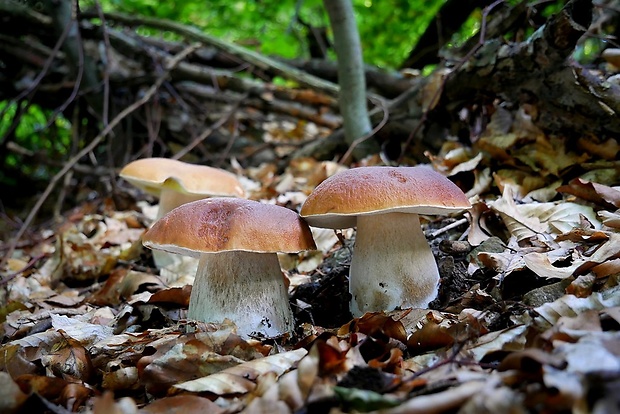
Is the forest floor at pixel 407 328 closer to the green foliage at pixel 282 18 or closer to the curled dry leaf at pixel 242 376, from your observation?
the curled dry leaf at pixel 242 376

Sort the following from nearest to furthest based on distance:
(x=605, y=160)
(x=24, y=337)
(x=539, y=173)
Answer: (x=24, y=337), (x=605, y=160), (x=539, y=173)

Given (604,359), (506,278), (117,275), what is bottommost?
(117,275)

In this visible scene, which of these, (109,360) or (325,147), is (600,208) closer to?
(109,360)

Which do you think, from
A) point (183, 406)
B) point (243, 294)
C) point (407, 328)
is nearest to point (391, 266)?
point (407, 328)

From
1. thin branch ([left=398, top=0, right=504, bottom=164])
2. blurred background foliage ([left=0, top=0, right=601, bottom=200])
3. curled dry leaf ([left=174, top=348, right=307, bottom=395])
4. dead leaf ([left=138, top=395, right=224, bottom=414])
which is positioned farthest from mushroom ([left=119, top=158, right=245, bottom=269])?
blurred background foliage ([left=0, top=0, right=601, bottom=200])

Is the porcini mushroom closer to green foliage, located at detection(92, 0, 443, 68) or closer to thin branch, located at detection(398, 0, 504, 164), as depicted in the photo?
thin branch, located at detection(398, 0, 504, 164)

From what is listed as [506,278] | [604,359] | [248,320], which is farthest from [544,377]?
[248,320]

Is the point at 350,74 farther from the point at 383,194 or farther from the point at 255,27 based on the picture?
the point at 255,27
